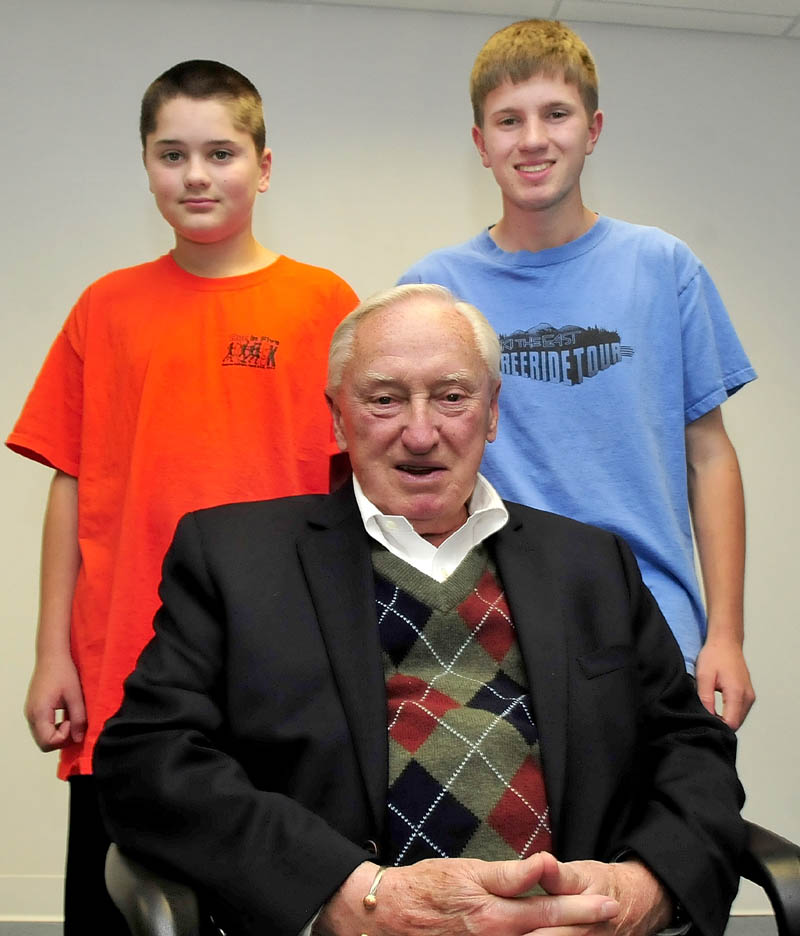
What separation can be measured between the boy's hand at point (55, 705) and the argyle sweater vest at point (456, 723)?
770 mm

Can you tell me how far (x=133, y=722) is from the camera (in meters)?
1.49

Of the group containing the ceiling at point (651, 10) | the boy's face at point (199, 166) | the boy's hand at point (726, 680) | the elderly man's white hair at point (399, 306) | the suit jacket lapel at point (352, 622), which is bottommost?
the boy's hand at point (726, 680)

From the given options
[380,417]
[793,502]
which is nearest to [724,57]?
[793,502]

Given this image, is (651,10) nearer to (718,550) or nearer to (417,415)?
(718,550)

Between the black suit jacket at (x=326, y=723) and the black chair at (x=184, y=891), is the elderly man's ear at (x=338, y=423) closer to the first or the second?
the black suit jacket at (x=326, y=723)

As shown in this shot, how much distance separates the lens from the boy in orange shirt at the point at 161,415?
205cm

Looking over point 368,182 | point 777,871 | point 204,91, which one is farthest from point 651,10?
point 777,871

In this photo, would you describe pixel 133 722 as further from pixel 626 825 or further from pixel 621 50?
pixel 621 50

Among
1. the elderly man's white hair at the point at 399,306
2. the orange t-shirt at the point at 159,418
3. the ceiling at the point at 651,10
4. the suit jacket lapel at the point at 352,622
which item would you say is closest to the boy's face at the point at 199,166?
the orange t-shirt at the point at 159,418

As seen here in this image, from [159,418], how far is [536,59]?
3.20 feet

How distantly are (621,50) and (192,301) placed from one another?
2221 mm

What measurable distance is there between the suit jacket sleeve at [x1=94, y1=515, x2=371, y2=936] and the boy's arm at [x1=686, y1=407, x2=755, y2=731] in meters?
0.79

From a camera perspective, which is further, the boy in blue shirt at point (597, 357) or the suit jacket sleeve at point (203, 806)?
the boy in blue shirt at point (597, 357)

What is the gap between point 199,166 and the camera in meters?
2.09
